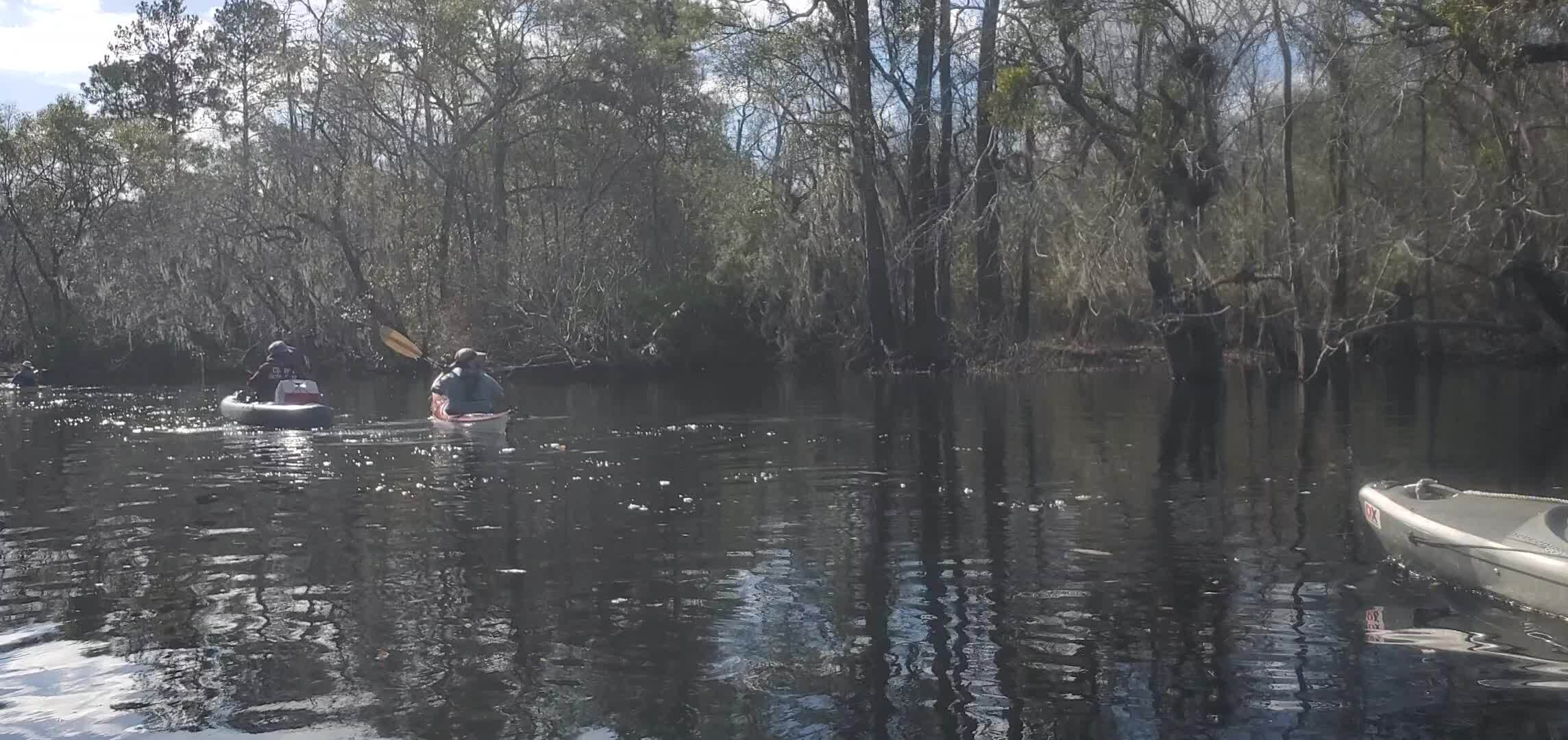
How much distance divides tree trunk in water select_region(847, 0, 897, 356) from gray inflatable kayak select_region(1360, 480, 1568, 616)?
71.6 ft

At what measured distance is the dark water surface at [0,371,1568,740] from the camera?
6.35 metres

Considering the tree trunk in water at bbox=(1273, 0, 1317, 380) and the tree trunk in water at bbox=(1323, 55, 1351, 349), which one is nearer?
the tree trunk in water at bbox=(1323, 55, 1351, 349)

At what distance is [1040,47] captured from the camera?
24406 millimetres

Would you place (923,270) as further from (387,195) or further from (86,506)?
(86,506)

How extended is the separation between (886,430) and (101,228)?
32.0 meters

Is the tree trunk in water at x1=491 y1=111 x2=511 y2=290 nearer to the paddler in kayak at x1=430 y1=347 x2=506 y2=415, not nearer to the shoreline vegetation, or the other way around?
the shoreline vegetation

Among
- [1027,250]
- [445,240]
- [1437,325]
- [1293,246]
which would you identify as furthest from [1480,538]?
[445,240]

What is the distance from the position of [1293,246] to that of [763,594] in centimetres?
1706

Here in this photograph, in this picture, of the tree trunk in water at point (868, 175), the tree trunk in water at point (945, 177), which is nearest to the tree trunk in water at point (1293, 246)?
the tree trunk in water at point (945, 177)

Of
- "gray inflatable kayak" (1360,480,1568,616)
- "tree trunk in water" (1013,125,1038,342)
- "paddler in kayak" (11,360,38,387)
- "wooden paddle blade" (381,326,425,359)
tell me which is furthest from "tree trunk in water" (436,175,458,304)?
"gray inflatable kayak" (1360,480,1568,616)

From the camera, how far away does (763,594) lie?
28.4 feet

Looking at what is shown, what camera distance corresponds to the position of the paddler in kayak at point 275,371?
2120 cm

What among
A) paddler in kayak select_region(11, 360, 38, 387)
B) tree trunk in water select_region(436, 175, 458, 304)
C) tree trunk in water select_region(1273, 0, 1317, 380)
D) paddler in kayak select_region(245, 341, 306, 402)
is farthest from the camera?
tree trunk in water select_region(436, 175, 458, 304)

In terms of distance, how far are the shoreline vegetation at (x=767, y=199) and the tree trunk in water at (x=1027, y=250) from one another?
170 mm
